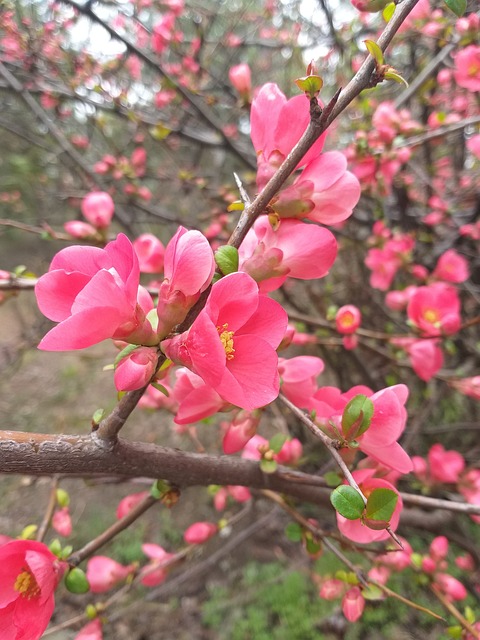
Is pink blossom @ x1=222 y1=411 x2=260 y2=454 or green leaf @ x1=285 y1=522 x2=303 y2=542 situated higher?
pink blossom @ x1=222 y1=411 x2=260 y2=454

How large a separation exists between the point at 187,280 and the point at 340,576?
0.61m

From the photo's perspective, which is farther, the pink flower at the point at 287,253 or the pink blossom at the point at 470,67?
the pink blossom at the point at 470,67

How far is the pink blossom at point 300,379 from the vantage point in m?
0.60

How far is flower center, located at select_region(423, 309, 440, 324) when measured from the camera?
110 centimetres

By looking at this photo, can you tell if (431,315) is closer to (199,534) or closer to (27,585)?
(199,534)

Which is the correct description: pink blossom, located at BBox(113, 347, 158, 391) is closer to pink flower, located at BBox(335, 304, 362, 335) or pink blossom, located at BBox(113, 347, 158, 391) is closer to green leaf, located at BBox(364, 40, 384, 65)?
green leaf, located at BBox(364, 40, 384, 65)

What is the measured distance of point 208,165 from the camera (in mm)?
4848

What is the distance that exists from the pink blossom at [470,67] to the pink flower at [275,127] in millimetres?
808

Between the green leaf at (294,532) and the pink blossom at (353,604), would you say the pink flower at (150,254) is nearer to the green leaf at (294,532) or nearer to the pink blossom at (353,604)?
the green leaf at (294,532)

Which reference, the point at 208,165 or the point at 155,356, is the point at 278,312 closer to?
the point at 155,356

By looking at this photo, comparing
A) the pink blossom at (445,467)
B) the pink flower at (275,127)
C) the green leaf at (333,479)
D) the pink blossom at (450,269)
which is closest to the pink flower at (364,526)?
the green leaf at (333,479)

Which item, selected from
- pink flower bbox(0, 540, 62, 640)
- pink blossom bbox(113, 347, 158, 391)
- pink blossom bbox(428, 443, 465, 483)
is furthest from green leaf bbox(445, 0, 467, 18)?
pink blossom bbox(428, 443, 465, 483)

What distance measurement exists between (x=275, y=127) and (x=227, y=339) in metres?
0.25

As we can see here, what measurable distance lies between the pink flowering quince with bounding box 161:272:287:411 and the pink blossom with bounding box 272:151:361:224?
12cm
